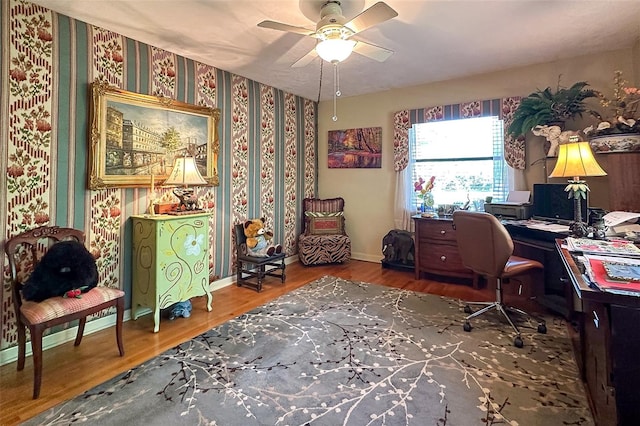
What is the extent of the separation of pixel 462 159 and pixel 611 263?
280 centimetres

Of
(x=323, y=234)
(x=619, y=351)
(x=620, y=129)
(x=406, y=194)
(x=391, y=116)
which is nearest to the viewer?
(x=619, y=351)

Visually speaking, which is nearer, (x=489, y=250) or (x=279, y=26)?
(x=279, y=26)

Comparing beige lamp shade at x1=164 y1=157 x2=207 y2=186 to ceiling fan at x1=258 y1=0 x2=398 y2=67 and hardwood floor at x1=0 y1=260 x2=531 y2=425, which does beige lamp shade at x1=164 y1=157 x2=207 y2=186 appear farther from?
ceiling fan at x1=258 y1=0 x2=398 y2=67

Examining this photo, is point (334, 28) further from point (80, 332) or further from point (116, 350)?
point (80, 332)

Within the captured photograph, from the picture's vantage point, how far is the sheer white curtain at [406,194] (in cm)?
442

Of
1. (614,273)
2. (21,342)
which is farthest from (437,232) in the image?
(21,342)

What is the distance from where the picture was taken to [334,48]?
2.10 meters

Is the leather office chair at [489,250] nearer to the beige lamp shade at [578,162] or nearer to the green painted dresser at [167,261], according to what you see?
the beige lamp shade at [578,162]

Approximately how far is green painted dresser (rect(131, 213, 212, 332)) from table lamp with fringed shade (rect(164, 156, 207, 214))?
169 millimetres

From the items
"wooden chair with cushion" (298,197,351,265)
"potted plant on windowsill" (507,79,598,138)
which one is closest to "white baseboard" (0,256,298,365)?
"wooden chair with cushion" (298,197,351,265)

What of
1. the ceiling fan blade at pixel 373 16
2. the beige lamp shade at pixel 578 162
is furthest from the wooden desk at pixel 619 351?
the ceiling fan blade at pixel 373 16

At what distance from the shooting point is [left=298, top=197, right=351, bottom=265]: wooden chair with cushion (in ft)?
14.9

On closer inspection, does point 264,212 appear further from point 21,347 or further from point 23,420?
point 23,420

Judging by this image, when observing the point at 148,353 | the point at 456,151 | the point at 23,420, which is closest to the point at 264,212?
the point at 148,353
